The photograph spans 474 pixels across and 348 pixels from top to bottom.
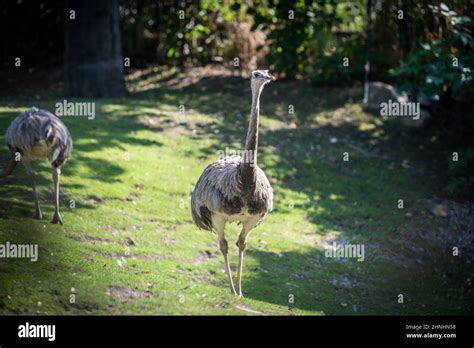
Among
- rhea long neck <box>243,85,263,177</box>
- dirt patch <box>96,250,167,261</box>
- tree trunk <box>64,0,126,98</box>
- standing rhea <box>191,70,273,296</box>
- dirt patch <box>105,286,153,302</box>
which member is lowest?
dirt patch <box>105,286,153,302</box>

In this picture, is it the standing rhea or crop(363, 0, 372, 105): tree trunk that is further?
crop(363, 0, 372, 105): tree trunk

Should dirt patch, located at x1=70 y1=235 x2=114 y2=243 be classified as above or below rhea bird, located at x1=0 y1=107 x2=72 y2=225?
below

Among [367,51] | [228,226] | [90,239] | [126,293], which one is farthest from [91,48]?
[126,293]

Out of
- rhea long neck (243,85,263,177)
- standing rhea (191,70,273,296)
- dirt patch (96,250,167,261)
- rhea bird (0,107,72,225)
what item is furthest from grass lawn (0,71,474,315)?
rhea long neck (243,85,263,177)

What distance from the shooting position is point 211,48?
25172 mm

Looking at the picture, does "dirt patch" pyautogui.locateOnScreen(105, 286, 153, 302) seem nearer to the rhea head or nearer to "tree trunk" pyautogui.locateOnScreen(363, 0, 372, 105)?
the rhea head

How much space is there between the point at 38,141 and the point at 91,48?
340 inches

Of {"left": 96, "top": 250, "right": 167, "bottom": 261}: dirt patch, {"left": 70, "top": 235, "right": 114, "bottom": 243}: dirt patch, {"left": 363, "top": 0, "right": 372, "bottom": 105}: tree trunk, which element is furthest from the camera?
{"left": 363, "top": 0, "right": 372, "bottom": 105}: tree trunk

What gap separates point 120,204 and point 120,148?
2.77m

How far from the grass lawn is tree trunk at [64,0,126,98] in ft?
2.63

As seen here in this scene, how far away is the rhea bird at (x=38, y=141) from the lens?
12.8m

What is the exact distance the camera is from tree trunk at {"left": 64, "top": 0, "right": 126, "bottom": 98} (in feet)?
68.4
